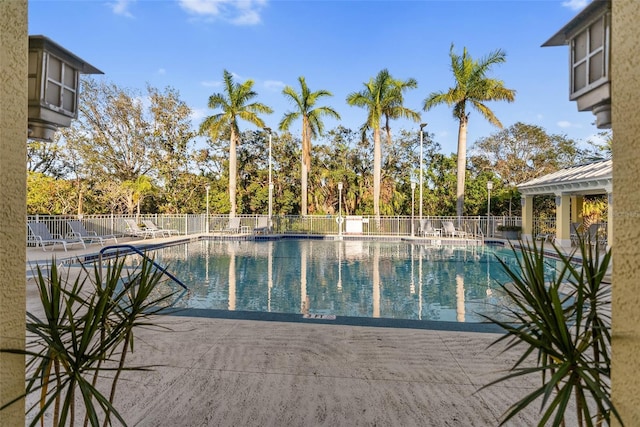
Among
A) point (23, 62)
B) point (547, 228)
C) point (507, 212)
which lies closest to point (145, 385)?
Result: point (23, 62)

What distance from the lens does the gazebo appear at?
475 inches

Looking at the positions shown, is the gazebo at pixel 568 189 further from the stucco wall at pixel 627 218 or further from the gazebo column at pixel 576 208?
the stucco wall at pixel 627 218

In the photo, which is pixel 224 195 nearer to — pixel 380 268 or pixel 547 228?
pixel 380 268

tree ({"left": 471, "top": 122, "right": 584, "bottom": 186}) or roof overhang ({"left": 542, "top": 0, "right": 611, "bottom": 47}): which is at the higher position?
tree ({"left": 471, "top": 122, "right": 584, "bottom": 186})

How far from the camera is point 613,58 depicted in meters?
A: 1.32

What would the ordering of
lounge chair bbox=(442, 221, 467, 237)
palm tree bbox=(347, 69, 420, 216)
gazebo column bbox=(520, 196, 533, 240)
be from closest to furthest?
gazebo column bbox=(520, 196, 533, 240) → lounge chair bbox=(442, 221, 467, 237) → palm tree bbox=(347, 69, 420, 216)

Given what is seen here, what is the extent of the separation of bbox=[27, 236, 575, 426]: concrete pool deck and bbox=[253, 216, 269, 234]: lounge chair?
1633 centimetres

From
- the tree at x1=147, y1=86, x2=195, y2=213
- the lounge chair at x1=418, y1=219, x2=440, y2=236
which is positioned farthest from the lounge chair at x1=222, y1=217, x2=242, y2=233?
the lounge chair at x1=418, y1=219, x2=440, y2=236

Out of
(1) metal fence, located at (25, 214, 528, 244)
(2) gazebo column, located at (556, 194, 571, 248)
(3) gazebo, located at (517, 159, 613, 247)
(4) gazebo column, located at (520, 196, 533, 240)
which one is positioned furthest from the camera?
(1) metal fence, located at (25, 214, 528, 244)

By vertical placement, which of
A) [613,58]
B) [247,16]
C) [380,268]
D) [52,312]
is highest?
[247,16]

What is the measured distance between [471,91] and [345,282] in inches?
564

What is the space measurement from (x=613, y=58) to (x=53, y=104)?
3227mm

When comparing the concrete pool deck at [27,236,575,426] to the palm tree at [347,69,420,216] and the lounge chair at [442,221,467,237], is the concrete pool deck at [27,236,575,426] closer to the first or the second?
the lounge chair at [442,221,467,237]

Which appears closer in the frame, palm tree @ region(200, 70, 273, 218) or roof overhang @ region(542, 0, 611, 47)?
roof overhang @ region(542, 0, 611, 47)
